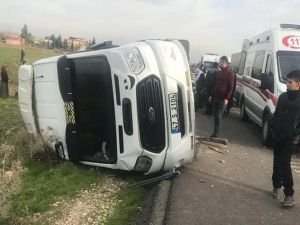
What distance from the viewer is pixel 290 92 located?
18.7 feet

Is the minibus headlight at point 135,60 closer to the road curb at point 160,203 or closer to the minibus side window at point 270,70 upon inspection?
the road curb at point 160,203

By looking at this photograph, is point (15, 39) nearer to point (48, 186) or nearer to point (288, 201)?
point (48, 186)

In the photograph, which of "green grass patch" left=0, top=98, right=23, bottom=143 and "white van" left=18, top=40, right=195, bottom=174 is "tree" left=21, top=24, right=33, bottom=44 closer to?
"green grass patch" left=0, top=98, right=23, bottom=143

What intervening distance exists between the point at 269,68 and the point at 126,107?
481 cm

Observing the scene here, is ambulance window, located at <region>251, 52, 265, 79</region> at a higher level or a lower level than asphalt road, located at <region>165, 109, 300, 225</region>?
higher

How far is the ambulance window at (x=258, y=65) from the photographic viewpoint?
1126 centimetres

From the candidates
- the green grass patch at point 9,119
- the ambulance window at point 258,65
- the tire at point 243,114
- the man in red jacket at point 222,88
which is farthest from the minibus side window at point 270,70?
the green grass patch at point 9,119

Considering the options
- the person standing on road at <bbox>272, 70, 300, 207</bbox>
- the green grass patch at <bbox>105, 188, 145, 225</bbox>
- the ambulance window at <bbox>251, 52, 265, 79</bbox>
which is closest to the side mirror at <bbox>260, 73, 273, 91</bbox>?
the ambulance window at <bbox>251, 52, 265, 79</bbox>

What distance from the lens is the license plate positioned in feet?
22.1

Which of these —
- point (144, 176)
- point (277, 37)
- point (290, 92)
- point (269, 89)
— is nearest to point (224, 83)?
point (269, 89)

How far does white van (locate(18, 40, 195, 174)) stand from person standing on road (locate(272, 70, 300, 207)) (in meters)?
1.52

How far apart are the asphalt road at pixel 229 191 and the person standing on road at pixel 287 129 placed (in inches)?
15.2

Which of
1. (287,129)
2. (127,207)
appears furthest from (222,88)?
(127,207)

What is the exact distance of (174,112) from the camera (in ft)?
22.2
